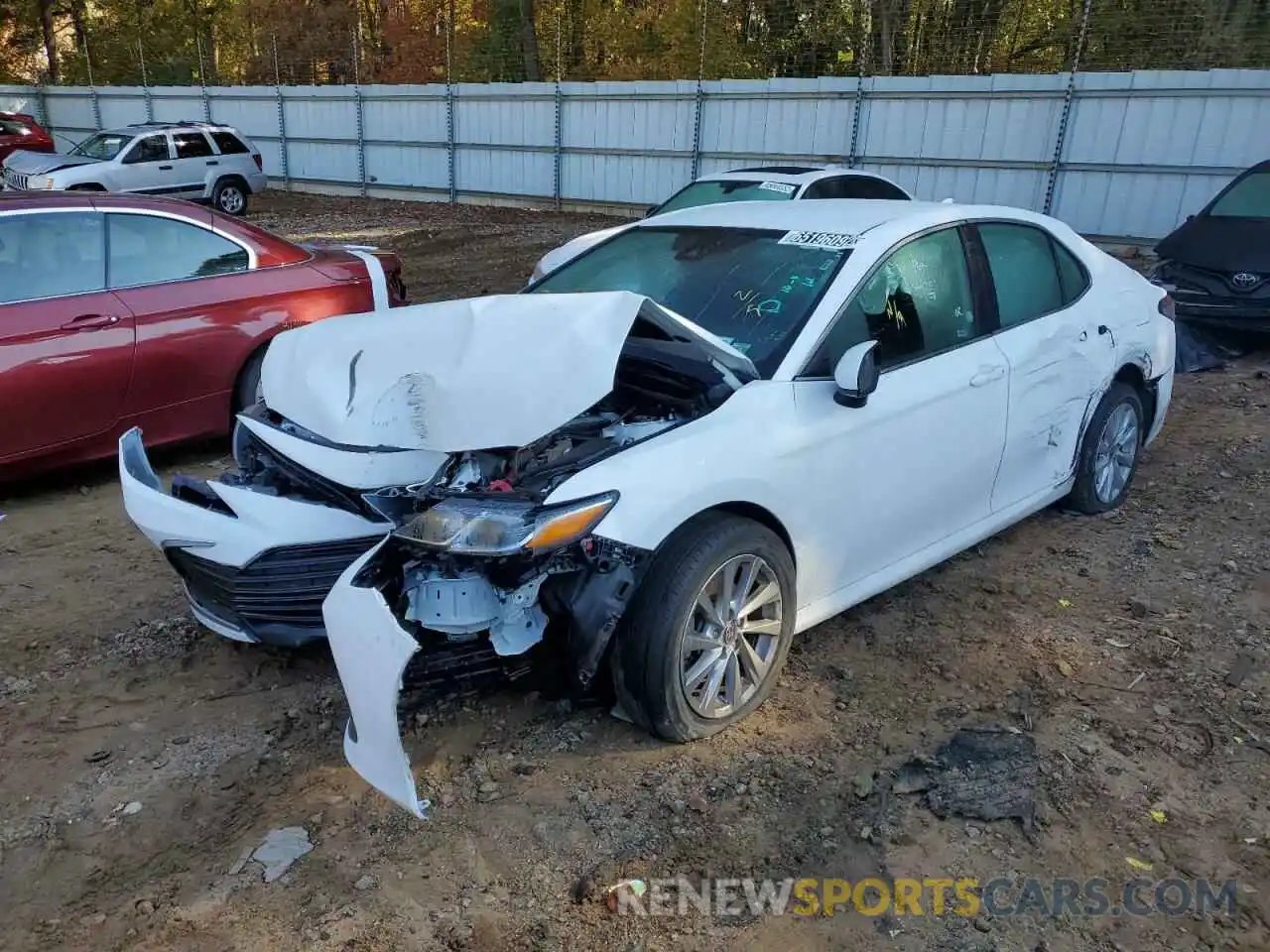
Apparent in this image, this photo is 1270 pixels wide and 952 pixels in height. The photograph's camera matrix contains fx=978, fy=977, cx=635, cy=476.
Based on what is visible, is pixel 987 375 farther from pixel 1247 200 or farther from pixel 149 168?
pixel 149 168

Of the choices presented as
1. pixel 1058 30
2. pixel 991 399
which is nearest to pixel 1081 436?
pixel 991 399

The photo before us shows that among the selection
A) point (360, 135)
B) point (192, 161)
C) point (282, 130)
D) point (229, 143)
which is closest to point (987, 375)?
point (192, 161)

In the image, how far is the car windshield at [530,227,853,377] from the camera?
139 inches

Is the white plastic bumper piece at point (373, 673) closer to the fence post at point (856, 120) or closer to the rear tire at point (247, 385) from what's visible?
the rear tire at point (247, 385)

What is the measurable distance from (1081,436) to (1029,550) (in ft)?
1.95

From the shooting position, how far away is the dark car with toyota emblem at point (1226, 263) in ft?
26.1

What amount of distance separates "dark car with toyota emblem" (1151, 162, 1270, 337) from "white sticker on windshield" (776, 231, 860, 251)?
5.95 m

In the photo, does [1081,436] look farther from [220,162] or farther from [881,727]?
[220,162]

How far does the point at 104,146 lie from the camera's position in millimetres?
16500

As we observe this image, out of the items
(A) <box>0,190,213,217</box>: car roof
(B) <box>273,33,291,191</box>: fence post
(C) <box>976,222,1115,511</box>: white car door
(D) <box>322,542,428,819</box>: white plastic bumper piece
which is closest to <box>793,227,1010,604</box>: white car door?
(C) <box>976,222,1115,511</box>: white car door

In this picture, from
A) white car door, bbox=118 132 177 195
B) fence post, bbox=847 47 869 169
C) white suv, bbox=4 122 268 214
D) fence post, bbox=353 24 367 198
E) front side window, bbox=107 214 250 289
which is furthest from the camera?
fence post, bbox=353 24 367 198

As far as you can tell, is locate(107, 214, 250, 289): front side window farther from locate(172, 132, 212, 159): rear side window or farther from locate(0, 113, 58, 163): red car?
locate(0, 113, 58, 163): red car

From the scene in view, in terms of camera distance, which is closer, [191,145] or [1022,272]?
[1022,272]

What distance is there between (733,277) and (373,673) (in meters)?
2.10
